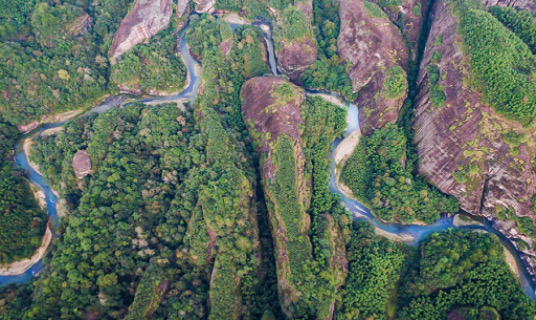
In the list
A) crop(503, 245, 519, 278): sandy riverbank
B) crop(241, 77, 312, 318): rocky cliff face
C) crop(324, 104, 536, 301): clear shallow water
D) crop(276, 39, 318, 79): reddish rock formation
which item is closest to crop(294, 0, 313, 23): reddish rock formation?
crop(276, 39, 318, 79): reddish rock formation

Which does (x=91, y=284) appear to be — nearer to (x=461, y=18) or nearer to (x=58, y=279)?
(x=58, y=279)

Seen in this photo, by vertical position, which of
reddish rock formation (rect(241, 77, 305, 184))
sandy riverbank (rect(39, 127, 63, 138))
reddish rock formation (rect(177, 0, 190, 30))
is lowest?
sandy riverbank (rect(39, 127, 63, 138))

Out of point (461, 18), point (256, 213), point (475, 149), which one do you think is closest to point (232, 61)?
point (256, 213)

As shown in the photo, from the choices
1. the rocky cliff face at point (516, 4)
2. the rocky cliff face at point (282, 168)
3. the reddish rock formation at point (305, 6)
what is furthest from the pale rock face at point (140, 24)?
the rocky cliff face at point (516, 4)

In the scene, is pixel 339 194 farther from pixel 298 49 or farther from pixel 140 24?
pixel 140 24

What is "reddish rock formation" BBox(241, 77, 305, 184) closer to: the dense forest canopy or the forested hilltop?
the forested hilltop

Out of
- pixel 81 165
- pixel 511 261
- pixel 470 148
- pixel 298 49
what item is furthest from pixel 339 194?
pixel 81 165
